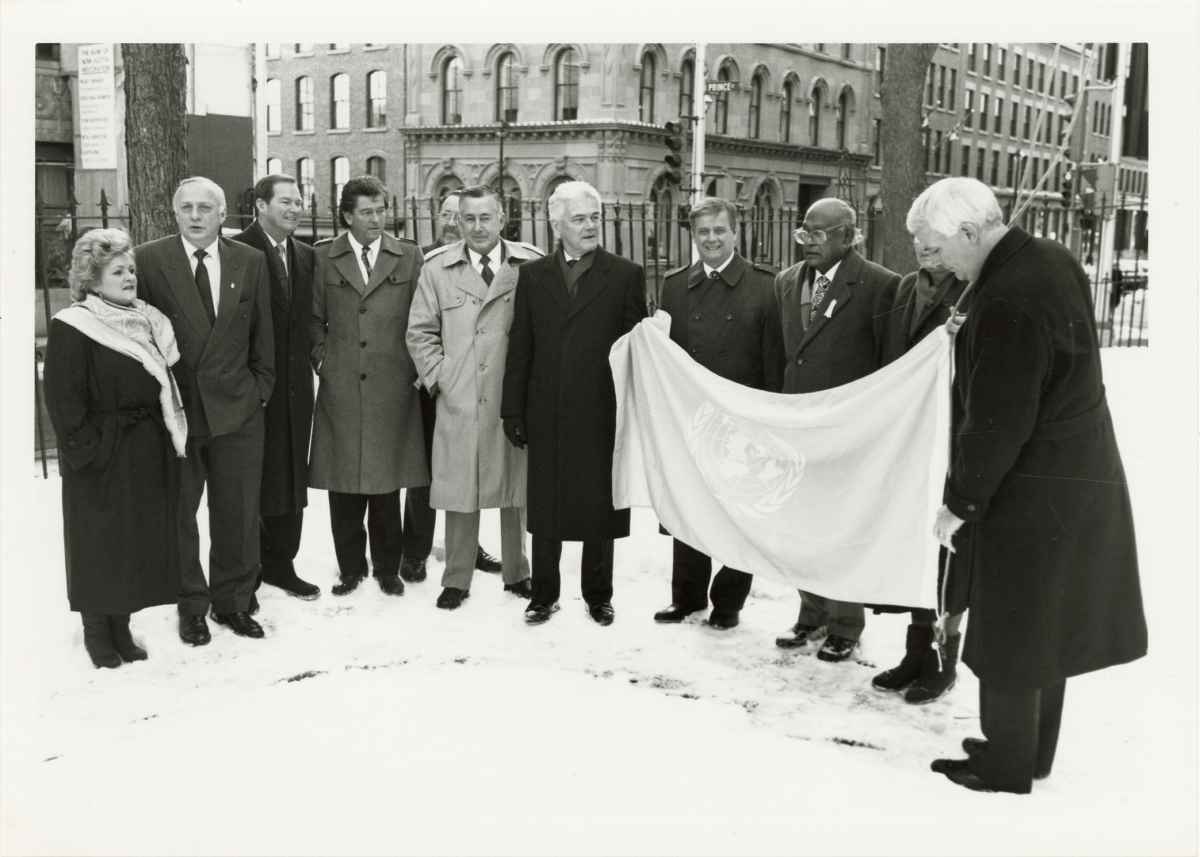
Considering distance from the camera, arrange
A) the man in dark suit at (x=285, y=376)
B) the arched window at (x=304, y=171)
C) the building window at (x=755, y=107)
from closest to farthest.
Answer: the man in dark suit at (x=285, y=376), the building window at (x=755, y=107), the arched window at (x=304, y=171)

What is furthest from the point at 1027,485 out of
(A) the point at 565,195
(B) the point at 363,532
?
(B) the point at 363,532

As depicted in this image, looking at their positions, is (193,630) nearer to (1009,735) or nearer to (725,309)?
(725,309)

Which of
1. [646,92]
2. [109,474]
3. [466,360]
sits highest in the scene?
[646,92]

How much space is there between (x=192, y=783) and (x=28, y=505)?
1231mm

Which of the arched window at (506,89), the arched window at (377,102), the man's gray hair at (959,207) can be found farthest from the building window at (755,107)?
the man's gray hair at (959,207)

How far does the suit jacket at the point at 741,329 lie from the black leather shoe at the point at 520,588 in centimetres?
175

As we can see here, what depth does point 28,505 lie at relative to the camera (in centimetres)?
432

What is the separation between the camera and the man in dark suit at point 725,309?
568 cm

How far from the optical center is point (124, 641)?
17.5ft

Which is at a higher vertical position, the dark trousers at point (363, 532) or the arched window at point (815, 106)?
the arched window at point (815, 106)

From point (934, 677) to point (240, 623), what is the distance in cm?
340

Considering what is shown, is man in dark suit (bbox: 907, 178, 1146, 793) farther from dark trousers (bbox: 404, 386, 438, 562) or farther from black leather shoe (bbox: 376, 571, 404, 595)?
dark trousers (bbox: 404, 386, 438, 562)

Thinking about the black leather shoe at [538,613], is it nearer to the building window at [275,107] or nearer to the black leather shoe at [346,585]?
the black leather shoe at [346,585]

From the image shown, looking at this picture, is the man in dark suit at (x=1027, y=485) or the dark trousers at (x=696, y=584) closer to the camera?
the man in dark suit at (x=1027, y=485)
